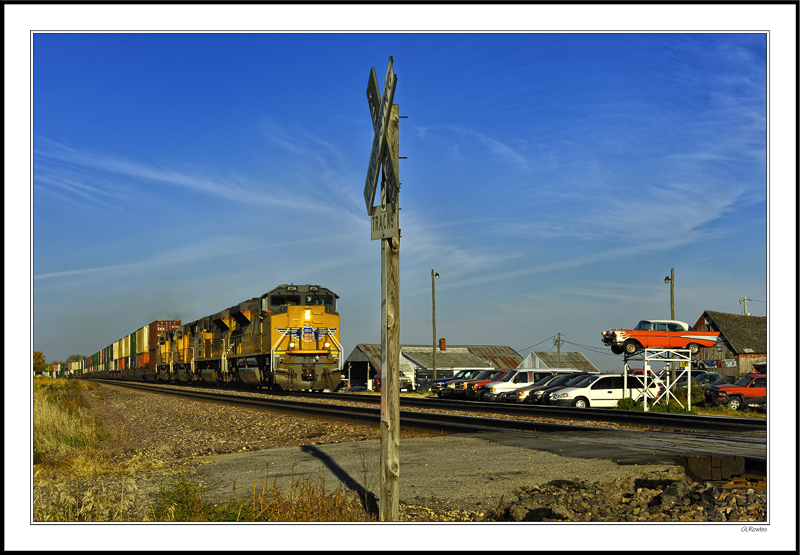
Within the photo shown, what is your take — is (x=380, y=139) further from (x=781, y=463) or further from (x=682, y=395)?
(x=682, y=395)

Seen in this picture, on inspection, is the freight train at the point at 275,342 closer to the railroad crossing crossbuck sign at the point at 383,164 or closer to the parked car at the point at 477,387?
the parked car at the point at 477,387

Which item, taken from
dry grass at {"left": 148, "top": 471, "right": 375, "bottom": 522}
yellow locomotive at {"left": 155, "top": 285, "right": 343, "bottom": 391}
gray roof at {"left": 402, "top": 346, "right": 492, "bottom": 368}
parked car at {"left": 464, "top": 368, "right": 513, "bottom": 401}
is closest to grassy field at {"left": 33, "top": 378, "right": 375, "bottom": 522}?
dry grass at {"left": 148, "top": 471, "right": 375, "bottom": 522}

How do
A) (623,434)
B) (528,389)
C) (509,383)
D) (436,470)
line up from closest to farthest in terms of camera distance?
(436,470) → (623,434) → (528,389) → (509,383)

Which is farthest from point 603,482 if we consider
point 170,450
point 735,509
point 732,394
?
point 732,394

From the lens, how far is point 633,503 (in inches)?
311

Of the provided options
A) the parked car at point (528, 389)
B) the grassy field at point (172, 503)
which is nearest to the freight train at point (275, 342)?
the parked car at point (528, 389)

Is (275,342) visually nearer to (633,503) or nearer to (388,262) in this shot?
(633,503)

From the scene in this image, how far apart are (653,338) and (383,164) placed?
27.1 m

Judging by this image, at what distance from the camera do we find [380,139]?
618 cm

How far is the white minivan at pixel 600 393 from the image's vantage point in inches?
1028

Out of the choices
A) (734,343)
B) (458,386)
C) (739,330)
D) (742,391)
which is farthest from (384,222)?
(739,330)

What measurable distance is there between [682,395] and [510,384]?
7193mm

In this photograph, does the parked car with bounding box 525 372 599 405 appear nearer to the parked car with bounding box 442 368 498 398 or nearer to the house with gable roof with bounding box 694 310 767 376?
the parked car with bounding box 442 368 498 398

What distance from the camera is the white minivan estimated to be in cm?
2611
